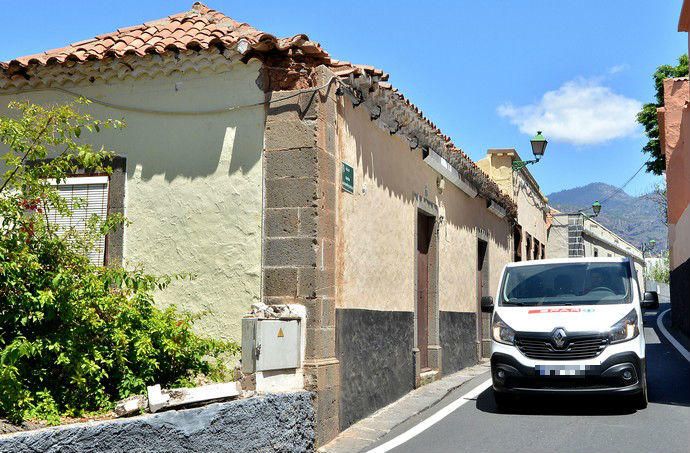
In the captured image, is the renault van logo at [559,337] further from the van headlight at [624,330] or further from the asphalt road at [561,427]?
the asphalt road at [561,427]

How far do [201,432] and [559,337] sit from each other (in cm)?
466

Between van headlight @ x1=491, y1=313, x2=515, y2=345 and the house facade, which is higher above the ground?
the house facade

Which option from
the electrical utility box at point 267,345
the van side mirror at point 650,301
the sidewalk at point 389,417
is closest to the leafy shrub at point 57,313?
the electrical utility box at point 267,345

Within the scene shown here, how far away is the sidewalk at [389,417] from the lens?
25.5ft

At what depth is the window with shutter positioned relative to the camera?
852cm

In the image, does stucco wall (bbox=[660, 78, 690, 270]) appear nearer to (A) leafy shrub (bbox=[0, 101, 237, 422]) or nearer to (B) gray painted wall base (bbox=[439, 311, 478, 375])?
(B) gray painted wall base (bbox=[439, 311, 478, 375])

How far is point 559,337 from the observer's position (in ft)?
29.3

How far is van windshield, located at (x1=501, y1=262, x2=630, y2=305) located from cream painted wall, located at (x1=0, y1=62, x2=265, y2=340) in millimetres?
3877

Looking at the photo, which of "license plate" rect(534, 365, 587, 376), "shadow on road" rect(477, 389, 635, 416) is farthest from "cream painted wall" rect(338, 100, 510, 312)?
"license plate" rect(534, 365, 587, 376)

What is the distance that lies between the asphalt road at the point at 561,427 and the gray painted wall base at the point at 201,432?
113 cm

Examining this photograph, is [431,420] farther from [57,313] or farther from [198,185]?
[57,313]

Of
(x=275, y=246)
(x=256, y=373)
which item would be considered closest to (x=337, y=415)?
(x=256, y=373)

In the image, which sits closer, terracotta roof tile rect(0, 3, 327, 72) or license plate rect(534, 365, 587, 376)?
terracotta roof tile rect(0, 3, 327, 72)

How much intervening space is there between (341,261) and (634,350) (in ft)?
11.8
